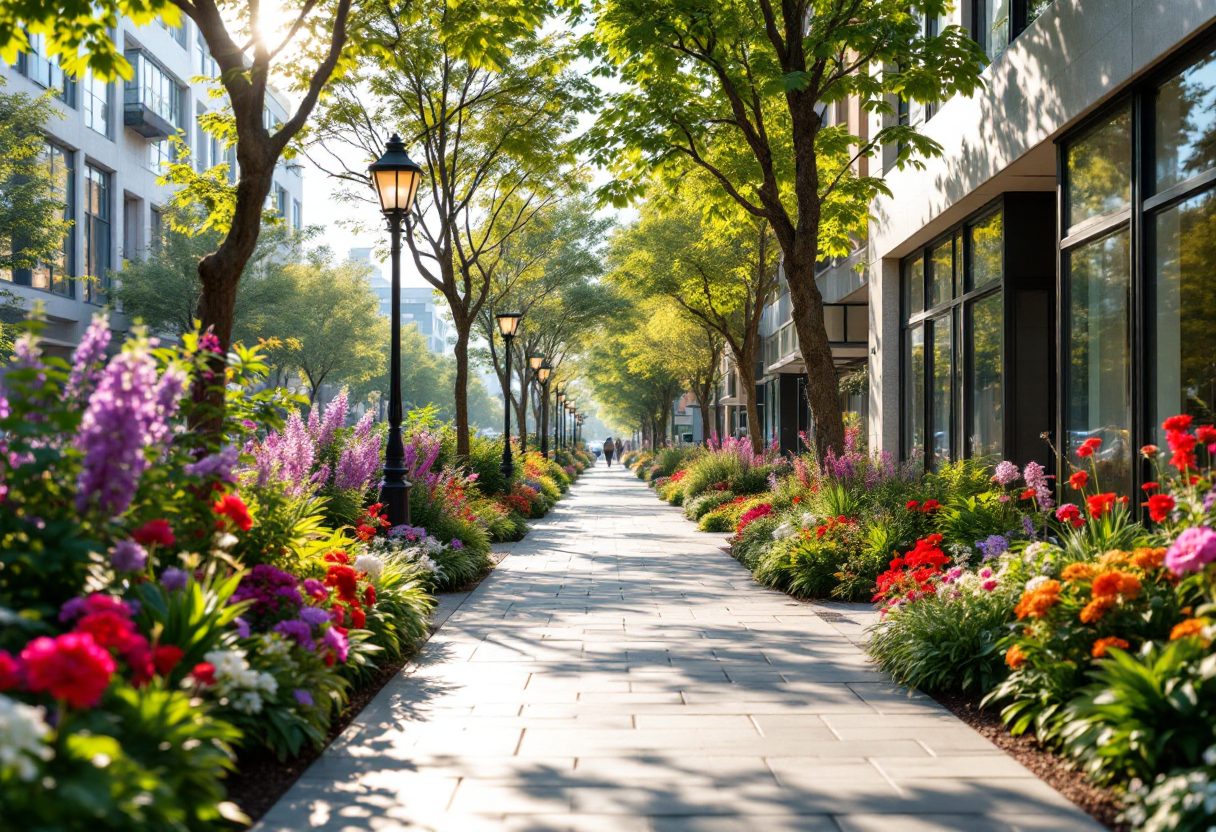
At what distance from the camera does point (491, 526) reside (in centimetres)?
1652

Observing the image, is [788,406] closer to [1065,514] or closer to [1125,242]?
[1125,242]

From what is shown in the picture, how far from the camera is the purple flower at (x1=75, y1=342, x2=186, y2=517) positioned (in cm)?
395

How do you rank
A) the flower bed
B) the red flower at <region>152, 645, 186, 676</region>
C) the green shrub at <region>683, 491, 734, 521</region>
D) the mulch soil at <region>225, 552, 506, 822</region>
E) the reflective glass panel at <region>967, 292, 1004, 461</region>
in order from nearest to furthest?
the flower bed, the red flower at <region>152, 645, 186, 676</region>, the mulch soil at <region>225, 552, 506, 822</region>, the reflective glass panel at <region>967, 292, 1004, 461</region>, the green shrub at <region>683, 491, 734, 521</region>

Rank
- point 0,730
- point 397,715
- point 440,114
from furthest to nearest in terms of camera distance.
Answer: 1. point 440,114
2. point 397,715
3. point 0,730

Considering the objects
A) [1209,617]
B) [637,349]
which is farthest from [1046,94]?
[637,349]

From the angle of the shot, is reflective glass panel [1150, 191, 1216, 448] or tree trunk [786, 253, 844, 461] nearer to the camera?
reflective glass panel [1150, 191, 1216, 448]

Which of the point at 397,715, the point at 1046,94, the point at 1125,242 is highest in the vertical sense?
the point at 1046,94

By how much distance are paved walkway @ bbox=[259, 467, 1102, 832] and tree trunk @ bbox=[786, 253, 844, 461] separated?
15.9ft

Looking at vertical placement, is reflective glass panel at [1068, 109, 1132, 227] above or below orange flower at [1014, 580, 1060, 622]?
above

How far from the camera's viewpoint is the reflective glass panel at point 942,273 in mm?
16047

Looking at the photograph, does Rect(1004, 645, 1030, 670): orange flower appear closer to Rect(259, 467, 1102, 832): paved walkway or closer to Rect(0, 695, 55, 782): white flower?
Rect(259, 467, 1102, 832): paved walkway

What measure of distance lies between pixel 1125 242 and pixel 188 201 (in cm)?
976

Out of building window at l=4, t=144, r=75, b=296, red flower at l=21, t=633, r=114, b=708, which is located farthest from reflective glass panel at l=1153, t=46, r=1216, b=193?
building window at l=4, t=144, r=75, b=296

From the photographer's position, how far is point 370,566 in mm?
7684
